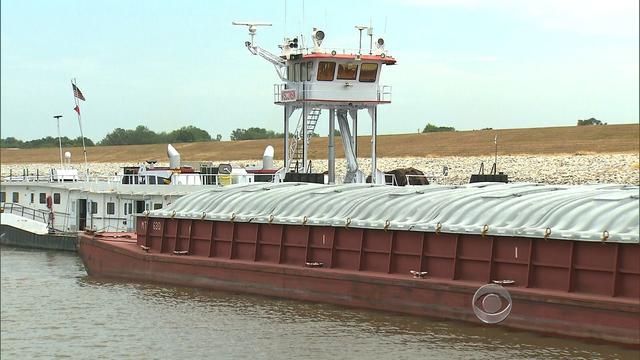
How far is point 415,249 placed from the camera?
2966 cm

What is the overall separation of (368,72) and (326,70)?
84.4 inches

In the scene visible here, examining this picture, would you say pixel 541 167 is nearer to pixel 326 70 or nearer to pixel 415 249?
pixel 326 70

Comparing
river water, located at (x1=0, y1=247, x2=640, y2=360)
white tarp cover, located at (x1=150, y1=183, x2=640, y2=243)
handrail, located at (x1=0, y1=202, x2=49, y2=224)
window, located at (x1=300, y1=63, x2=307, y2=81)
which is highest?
window, located at (x1=300, y1=63, x2=307, y2=81)

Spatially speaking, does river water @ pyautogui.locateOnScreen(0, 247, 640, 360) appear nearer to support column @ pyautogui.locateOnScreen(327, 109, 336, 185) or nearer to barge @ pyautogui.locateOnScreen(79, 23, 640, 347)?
barge @ pyautogui.locateOnScreen(79, 23, 640, 347)

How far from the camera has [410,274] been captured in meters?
29.6

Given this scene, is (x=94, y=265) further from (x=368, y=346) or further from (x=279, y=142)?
(x=279, y=142)

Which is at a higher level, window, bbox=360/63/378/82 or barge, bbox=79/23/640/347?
window, bbox=360/63/378/82

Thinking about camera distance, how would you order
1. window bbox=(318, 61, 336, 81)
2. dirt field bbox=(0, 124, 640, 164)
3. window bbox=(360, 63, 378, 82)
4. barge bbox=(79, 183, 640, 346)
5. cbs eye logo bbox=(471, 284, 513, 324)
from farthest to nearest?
dirt field bbox=(0, 124, 640, 164) < window bbox=(360, 63, 378, 82) < window bbox=(318, 61, 336, 81) < cbs eye logo bbox=(471, 284, 513, 324) < barge bbox=(79, 183, 640, 346)

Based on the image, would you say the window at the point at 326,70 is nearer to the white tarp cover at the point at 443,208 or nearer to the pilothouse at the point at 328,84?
the pilothouse at the point at 328,84

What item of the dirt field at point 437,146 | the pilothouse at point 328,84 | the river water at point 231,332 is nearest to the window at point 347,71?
the pilothouse at point 328,84

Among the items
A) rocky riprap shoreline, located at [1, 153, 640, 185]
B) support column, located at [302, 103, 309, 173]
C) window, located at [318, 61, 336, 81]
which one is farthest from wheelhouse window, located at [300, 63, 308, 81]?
rocky riprap shoreline, located at [1, 153, 640, 185]

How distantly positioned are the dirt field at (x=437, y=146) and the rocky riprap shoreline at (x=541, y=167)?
352cm

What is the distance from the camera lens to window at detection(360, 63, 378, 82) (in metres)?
48.9

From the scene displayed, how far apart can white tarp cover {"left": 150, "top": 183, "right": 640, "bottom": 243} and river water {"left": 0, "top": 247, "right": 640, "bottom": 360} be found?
2.51 meters
